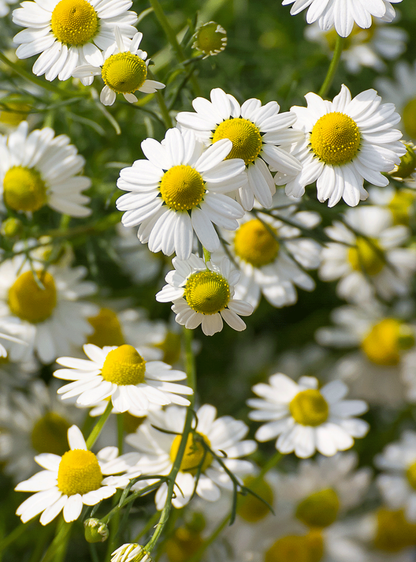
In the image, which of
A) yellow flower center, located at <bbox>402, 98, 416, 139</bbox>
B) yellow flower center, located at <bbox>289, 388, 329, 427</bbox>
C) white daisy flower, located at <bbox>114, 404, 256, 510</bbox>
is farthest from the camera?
yellow flower center, located at <bbox>402, 98, 416, 139</bbox>

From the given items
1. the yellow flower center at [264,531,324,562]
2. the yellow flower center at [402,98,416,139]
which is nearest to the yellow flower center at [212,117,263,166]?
the yellow flower center at [264,531,324,562]

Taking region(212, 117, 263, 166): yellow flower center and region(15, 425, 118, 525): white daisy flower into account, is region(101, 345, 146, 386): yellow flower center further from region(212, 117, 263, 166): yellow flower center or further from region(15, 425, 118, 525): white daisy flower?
region(212, 117, 263, 166): yellow flower center

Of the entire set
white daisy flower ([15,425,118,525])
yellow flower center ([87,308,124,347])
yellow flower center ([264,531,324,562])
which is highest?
white daisy flower ([15,425,118,525])

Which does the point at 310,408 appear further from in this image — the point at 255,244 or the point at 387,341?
the point at 387,341

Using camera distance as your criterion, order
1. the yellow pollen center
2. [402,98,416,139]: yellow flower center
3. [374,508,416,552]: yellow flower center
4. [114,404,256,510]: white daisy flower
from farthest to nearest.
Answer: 1. [402,98,416,139]: yellow flower center
2. [374,508,416,552]: yellow flower center
3. [114,404,256,510]: white daisy flower
4. the yellow pollen center

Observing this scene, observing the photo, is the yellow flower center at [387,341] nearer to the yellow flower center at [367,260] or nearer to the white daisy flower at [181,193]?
the yellow flower center at [367,260]

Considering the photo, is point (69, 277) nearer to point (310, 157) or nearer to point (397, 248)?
point (310, 157)

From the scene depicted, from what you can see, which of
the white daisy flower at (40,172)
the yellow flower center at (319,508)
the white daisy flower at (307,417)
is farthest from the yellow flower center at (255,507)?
the white daisy flower at (40,172)

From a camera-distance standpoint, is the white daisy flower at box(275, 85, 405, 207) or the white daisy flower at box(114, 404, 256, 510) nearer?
the white daisy flower at box(275, 85, 405, 207)
